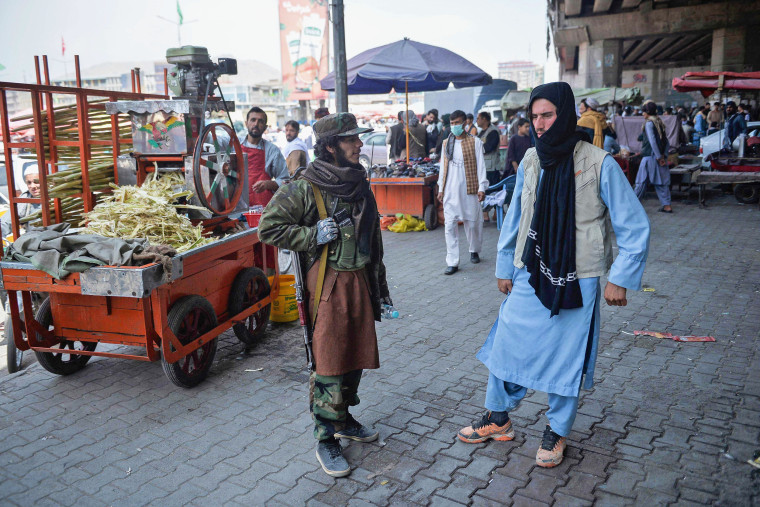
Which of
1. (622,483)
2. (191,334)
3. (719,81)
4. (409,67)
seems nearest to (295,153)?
(409,67)

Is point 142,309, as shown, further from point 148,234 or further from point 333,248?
point 333,248

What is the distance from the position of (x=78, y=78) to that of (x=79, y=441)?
3.33 metres

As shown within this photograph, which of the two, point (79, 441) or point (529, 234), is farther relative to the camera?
point (79, 441)

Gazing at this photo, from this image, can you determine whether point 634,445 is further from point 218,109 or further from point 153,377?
point 218,109

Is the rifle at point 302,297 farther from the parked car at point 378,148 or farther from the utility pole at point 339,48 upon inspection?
the parked car at point 378,148

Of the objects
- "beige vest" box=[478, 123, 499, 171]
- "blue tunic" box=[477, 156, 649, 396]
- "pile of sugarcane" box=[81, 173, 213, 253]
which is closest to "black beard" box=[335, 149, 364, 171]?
"blue tunic" box=[477, 156, 649, 396]

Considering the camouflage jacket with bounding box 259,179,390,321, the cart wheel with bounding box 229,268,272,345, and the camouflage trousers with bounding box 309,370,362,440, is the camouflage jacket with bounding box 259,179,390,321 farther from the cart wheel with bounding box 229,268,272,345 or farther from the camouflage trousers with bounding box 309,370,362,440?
the cart wheel with bounding box 229,268,272,345

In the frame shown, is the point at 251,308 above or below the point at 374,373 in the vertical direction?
above

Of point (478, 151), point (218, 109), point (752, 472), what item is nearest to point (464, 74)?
point (478, 151)

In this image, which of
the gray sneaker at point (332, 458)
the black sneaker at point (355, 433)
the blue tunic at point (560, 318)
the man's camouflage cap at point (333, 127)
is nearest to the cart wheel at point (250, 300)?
the black sneaker at point (355, 433)

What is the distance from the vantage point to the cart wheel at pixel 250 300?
5.01 meters

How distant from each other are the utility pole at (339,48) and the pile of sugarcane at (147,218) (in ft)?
12.8

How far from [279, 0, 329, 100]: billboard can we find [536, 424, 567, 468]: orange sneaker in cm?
2919

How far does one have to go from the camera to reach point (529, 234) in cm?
320
